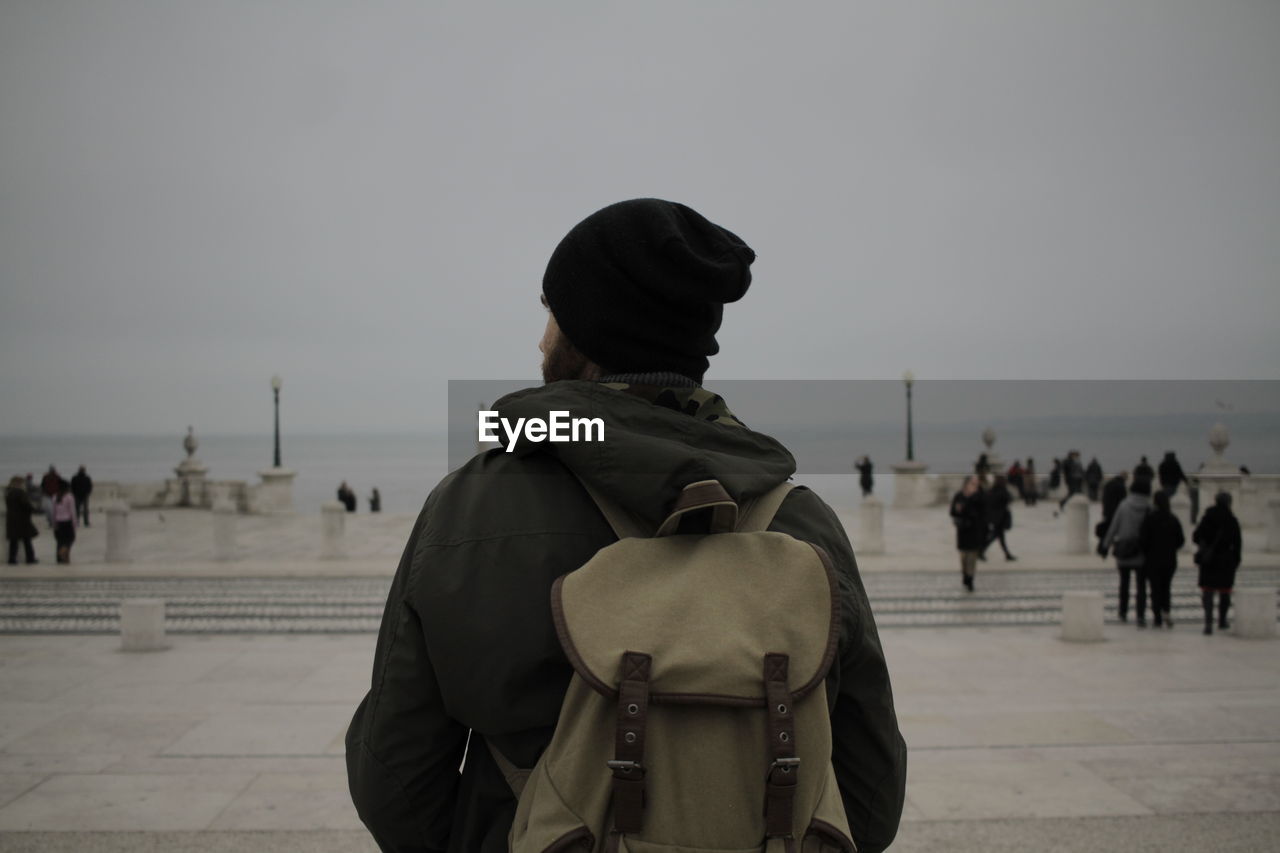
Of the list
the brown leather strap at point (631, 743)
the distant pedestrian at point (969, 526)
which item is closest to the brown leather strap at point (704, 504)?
the brown leather strap at point (631, 743)

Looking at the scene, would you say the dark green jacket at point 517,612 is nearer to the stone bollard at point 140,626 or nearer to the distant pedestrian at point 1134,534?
the stone bollard at point 140,626

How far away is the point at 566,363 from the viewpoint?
1693 mm

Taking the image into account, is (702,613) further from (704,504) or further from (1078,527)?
(1078,527)

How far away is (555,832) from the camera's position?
1360 mm

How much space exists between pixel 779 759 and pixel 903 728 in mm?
5634

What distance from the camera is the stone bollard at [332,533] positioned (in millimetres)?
16078

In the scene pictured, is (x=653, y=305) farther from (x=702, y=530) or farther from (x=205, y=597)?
(x=205, y=597)

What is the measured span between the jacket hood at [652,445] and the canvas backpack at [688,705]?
0.05 meters

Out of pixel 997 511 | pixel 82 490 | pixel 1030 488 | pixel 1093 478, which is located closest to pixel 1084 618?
pixel 997 511

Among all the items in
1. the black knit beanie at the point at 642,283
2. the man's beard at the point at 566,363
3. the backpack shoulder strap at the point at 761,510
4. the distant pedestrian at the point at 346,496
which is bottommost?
the distant pedestrian at the point at 346,496

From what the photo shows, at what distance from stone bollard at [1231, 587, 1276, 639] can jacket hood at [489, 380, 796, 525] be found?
982 centimetres

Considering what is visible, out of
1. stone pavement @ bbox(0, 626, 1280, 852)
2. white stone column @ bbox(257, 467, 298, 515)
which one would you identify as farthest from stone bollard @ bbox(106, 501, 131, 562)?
white stone column @ bbox(257, 467, 298, 515)

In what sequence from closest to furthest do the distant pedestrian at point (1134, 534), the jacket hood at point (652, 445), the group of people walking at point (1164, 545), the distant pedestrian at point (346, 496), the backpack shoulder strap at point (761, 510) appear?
the jacket hood at point (652, 445)
the backpack shoulder strap at point (761, 510)
the group of people walking at point (1164, 545)
the distant pedestrian at point (1134, 534)
the distant pedestrian at point (346, 496)

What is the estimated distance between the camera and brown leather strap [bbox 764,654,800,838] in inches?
52.2
